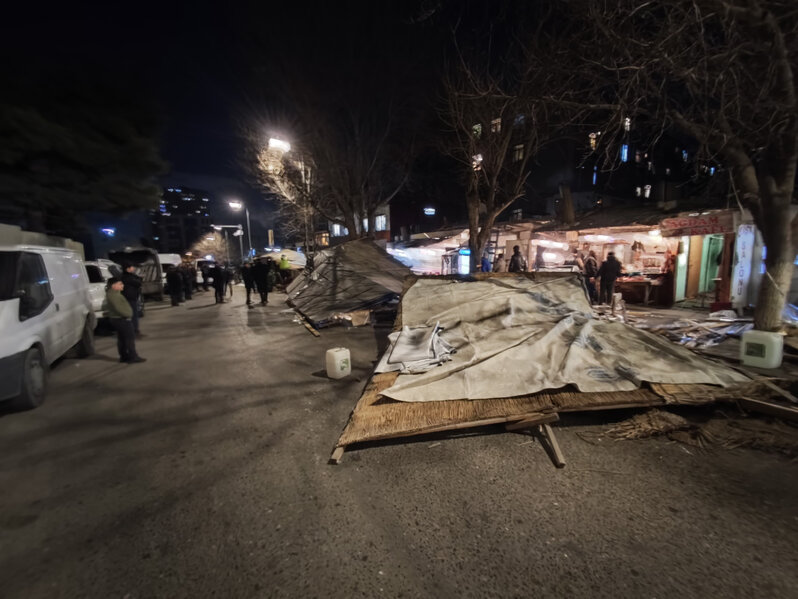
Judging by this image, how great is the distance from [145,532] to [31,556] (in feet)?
2.02

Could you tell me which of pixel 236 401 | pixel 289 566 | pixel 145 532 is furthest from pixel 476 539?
pixel 236 401

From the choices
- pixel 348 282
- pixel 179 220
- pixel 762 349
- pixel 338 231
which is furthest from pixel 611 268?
pixel 179 220

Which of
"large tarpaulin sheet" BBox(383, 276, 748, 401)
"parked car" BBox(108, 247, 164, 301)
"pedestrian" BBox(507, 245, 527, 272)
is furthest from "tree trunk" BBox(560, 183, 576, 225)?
"parked car" BBox(108, 247, 164, 301)

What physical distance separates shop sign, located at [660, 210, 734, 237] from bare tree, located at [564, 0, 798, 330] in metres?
4.39

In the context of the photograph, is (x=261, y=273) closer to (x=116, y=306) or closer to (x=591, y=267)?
(x=116, y=306)

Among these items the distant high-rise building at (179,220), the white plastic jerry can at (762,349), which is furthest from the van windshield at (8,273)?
the distant high-rise building at (179,220)

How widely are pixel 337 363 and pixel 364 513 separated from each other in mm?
3000

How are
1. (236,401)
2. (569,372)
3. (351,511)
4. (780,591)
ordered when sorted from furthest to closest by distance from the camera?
(236,401) → (569,372) → (351,511) → (780,591)

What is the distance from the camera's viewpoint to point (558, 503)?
262cm

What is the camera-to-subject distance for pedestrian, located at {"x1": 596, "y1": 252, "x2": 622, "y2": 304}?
1040 cm

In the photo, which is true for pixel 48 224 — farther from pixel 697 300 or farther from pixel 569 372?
pixel 697 300

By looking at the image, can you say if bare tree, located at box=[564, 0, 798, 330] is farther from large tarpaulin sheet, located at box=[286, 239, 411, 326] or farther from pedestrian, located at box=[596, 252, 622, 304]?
large tarpaulin sheet, located at box=[286, 239, 411, 326]

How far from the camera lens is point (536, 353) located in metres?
4.51

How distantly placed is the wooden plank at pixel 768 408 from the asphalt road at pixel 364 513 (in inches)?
25.7
